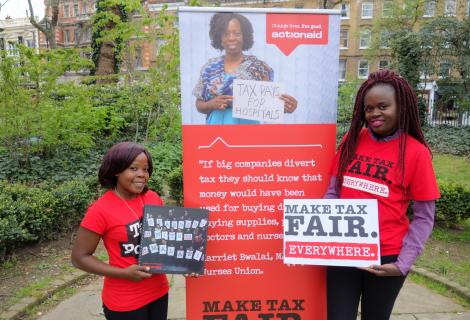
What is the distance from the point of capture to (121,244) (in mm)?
2008

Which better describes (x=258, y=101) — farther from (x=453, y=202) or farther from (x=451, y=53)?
(x=451, y=53)

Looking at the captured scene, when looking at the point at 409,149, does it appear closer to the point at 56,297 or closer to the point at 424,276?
the point at 424,276

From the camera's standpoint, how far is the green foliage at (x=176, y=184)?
6.67 meters

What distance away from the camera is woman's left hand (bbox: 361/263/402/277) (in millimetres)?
1922

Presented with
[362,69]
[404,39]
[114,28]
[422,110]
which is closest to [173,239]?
[114,28]

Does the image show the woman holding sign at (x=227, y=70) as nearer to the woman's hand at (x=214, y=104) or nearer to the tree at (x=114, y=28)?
the woman's hand at (x=214, y=104)

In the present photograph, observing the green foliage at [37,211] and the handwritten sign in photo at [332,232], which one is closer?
the handwritten sign in photo at [332,232]

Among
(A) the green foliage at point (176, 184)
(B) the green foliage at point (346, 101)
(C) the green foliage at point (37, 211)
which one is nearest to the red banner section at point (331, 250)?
(C) the green foliage at point (37, 211)

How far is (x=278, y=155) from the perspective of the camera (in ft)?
7.96

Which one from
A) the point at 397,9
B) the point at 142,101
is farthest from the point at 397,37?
the point at 142,101

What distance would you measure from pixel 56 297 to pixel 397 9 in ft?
71.2

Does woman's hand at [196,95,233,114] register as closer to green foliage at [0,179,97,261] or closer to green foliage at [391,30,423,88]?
green foliage at [0,179,97,261]

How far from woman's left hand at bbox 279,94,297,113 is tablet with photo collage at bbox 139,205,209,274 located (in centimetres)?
79

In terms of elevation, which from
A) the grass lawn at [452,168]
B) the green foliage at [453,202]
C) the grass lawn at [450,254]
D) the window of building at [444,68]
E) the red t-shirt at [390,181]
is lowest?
the grass lawn at [450,254]
